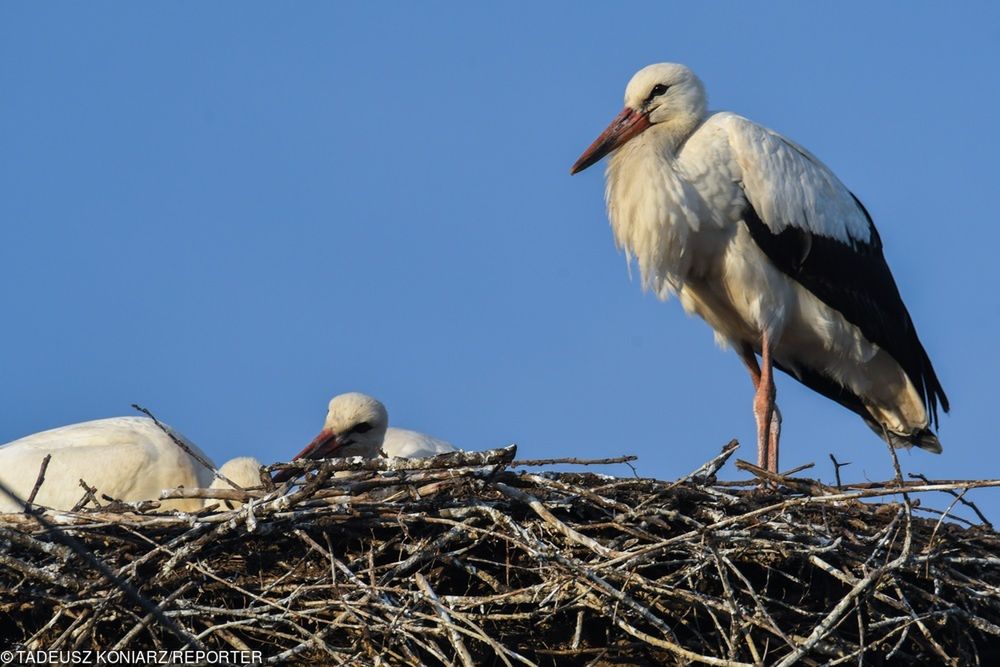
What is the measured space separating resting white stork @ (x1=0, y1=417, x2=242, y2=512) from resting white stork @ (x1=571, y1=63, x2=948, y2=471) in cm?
206

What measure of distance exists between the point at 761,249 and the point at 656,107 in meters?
0.81

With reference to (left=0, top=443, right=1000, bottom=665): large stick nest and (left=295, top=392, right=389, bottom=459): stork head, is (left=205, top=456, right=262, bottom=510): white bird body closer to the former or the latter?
(left=295, top=392, right=389, bottom=459): stork head

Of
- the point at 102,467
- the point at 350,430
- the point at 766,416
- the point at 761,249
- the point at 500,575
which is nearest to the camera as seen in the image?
the point at 500,575

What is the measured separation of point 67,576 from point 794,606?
2.14m

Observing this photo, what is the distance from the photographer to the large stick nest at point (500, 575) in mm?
4500

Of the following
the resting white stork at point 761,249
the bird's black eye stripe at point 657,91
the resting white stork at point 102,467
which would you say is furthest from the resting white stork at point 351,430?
the bird's black eye stripe at point 657,91

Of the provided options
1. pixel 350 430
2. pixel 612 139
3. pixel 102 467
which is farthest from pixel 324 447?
pixel 612 139

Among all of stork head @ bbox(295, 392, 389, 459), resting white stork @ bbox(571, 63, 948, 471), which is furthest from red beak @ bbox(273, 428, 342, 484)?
resting white stork @ bbox(571, 63, 948, 471)

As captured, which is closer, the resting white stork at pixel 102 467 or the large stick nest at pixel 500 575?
the large stick nest at pixel 500 575

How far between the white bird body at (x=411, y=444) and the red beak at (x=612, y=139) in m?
1.32

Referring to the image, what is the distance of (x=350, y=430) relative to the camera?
6480mm

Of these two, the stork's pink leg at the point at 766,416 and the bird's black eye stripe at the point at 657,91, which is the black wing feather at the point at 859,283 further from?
the bird's black eye stripe at the point at 657,91

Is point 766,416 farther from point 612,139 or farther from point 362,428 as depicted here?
point 362,428

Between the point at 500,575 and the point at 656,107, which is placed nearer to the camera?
the point at 500,575
